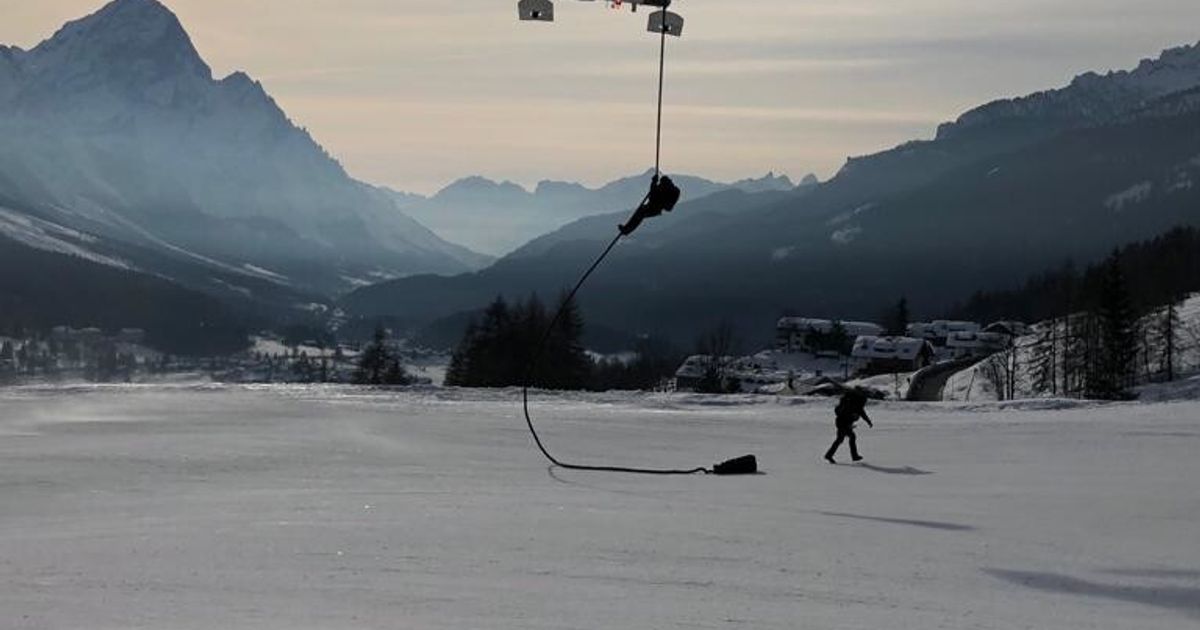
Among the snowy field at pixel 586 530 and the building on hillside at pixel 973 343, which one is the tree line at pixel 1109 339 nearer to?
the building on hillside at pixel 973 343

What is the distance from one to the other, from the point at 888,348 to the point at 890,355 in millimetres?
1580

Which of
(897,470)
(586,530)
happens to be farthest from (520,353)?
(586,530)

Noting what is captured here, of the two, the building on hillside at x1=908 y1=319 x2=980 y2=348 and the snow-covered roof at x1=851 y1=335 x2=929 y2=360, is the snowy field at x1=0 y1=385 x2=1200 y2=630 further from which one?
the building on hillside at x1=908 y1=319 x2=980 y2=348

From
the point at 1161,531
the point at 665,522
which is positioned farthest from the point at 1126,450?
the point at 665,522

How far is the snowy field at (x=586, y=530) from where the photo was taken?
28.3 ft

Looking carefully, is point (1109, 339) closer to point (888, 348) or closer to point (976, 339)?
point (888, 348)

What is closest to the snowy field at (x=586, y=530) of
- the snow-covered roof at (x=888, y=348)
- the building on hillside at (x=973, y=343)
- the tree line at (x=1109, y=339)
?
the tree line at (x=1109, y=339)

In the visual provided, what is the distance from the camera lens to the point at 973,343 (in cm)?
12162

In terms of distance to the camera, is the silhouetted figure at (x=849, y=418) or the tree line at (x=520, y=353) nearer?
the silhouetted figure at (x=849, y=418)

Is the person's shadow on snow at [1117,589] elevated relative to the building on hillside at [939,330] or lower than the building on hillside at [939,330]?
lower

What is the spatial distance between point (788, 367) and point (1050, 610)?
116513mm

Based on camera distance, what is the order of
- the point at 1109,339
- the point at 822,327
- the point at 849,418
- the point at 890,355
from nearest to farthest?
the point at 849,418 → the point at 1109,339 → the point at 890,355 → the point at 822,327

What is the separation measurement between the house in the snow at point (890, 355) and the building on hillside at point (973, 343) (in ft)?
13.6

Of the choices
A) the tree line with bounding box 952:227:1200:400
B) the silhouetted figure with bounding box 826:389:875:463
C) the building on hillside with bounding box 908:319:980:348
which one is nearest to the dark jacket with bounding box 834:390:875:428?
the silhouetted figure with bounding box 826:389:875:463
